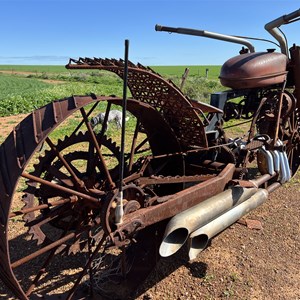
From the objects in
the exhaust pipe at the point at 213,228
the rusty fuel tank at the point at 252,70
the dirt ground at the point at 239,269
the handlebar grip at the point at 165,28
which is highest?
the handlebar grip at the point at 165,28

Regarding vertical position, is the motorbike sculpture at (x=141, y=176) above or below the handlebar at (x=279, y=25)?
below

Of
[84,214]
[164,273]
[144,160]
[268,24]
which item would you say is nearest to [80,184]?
[84,214]

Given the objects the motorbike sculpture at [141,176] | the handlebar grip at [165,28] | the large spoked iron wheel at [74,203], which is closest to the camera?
the large spoked iron wheel at [74,203]

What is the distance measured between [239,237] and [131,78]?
2440 mm

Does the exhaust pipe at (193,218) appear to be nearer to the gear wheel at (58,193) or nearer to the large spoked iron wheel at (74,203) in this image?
the large spoked iron wheel at (74,203)

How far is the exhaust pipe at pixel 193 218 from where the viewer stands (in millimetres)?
2730

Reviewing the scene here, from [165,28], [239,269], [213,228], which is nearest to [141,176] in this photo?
Result: [213,228]

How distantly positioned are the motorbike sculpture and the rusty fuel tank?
13 mm

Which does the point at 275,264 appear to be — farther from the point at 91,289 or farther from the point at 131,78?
the point at 131,78

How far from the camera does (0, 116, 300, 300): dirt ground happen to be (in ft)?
11.1

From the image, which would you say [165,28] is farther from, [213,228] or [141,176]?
[213,228]

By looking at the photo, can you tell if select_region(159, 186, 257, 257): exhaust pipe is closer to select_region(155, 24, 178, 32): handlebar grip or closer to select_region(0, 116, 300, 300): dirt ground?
select_region(0, 116, 300, 300): dirt ground

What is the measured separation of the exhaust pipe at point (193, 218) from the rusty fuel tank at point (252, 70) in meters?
1.53

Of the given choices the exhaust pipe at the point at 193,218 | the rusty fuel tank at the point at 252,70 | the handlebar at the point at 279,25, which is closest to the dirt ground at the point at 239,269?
the exhaust pipe at the point at 193,218
